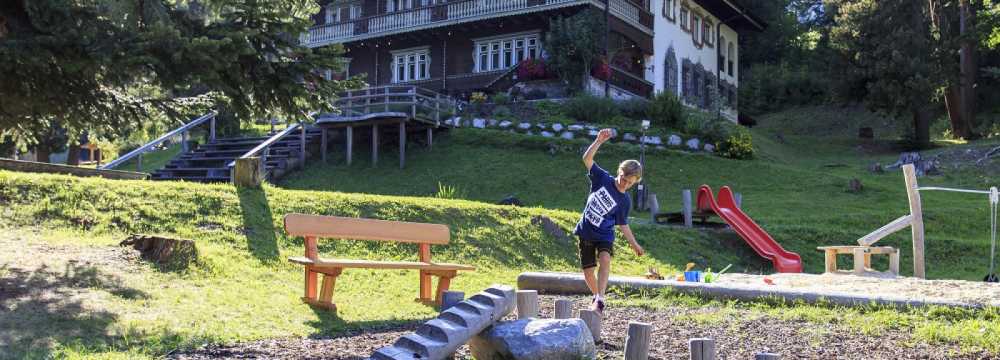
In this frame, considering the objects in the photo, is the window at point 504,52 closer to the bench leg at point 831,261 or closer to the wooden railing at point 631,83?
the wooden railing at point 631,83

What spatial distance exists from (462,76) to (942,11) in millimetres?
17910

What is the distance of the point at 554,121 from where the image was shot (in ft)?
94.2

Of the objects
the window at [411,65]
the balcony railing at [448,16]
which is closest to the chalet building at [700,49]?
the balcony railing at [448,16]

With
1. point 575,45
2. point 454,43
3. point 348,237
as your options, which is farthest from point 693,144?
point 348,237

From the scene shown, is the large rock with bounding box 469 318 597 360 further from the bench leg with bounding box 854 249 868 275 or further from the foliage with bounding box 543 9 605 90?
the foliage with bounding box 543 9 605 90

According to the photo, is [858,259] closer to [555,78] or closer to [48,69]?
[48,69]

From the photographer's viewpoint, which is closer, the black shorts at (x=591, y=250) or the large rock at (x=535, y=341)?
the large rock at (x=535, y=341)

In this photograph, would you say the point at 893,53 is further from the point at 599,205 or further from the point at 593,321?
the point at 593,321

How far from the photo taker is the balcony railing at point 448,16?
32.5 metres

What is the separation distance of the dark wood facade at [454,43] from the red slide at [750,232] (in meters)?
13.8

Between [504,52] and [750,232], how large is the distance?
17.9 metres

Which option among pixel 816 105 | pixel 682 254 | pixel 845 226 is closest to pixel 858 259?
pixel 682 254

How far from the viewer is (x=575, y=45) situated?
30.5 m

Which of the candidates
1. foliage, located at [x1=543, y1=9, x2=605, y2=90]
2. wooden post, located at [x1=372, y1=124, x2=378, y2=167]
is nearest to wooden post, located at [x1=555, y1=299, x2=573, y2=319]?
wooden post, located at [x1=372, y1=124, x2=378, y2=167]
